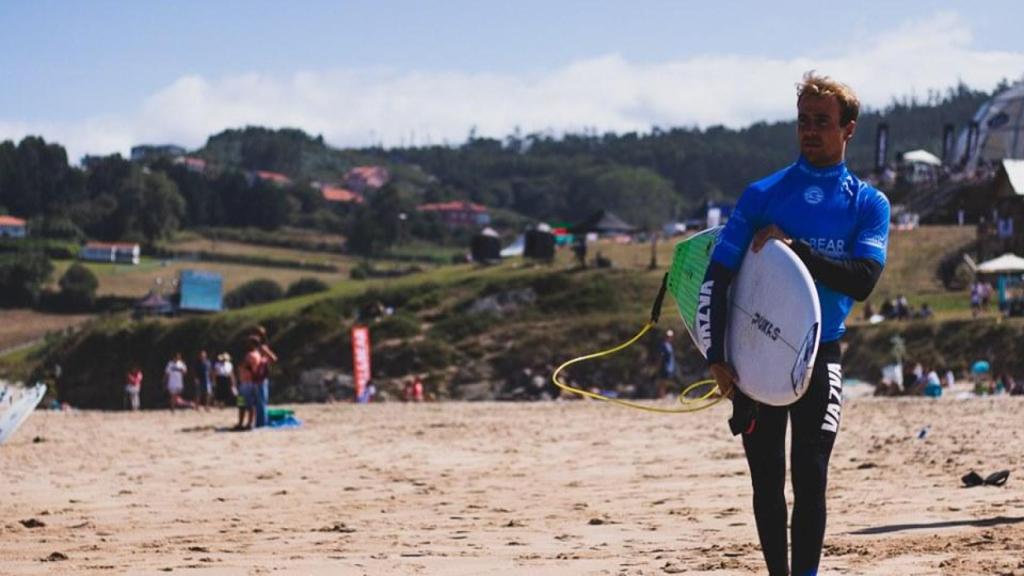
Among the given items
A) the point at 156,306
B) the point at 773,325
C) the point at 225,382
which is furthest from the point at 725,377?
the point at 156,306

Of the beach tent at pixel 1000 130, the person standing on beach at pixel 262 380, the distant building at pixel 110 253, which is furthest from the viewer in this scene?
the distant building at pixel 110 253

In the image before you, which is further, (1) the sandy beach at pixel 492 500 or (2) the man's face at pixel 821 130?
(1) the sandy beach at pixel 492 500

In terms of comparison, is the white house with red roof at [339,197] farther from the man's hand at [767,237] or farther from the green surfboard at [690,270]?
the man's hand at [767,237]

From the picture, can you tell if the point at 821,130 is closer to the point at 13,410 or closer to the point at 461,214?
the point at 13,410

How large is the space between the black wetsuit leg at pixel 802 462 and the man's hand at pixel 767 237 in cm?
39

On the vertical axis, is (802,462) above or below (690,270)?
below

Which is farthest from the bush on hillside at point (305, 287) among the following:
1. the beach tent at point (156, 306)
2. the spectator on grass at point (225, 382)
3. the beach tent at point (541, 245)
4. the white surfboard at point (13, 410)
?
the white surfboard at point (13, 410)

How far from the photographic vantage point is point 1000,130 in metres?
83.8

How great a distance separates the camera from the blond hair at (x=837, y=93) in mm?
5656

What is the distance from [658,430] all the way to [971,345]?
2068 cm

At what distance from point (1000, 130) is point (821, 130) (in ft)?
270

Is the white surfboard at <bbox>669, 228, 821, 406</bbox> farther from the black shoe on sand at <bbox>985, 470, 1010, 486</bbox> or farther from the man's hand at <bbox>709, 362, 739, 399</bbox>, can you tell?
the black shoe on sand at <bbox>985, 470, 1010, 486</bbox>

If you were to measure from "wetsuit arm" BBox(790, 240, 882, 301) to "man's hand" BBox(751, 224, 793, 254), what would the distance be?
35 millimetres

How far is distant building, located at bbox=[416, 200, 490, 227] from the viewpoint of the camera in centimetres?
17530
